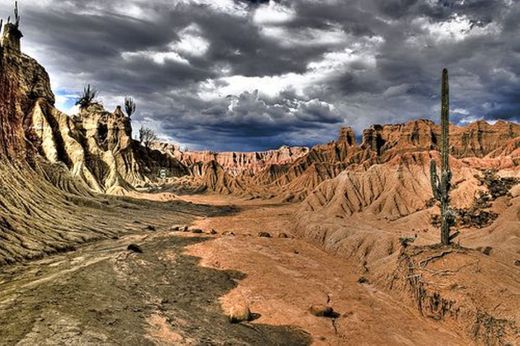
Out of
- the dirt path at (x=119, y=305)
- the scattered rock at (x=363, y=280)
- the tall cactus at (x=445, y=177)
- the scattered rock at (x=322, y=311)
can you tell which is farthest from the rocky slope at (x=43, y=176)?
the tall cactus at (x=445, y=177)

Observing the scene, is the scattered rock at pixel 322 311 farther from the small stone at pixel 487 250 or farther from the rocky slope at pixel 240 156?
the rocky slope at pixel 240 156

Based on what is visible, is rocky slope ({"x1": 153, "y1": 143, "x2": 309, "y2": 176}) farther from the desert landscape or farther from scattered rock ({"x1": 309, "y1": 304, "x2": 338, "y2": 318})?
scattered rock ({"x1": 309, "y1": 304, "x2": 338, "y2": 318})

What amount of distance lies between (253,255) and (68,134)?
1557 inches

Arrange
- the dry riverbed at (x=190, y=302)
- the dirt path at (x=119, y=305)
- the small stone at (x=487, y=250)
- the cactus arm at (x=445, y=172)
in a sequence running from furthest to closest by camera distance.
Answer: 1. the small stone at (x=487, y=250)
2. the cactus arm at (x=445, y=172)
3. the dry riverbed at (x=190, y=302)
4. the dirt path at (x=119, y=305)

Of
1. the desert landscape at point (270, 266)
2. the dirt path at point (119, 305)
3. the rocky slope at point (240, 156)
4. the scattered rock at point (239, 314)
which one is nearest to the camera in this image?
the dirt path at point (119, 305)

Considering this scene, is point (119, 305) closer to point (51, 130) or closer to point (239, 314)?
point (239, 314)

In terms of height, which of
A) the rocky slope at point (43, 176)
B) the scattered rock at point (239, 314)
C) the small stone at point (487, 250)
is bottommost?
the scattered rock at point (239, 314)

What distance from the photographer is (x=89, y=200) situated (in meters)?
32.0

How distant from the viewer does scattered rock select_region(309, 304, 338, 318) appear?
1278 cm

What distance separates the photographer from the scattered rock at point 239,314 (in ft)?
38.2

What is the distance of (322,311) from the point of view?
1278 cm

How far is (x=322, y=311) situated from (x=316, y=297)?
6.65ft

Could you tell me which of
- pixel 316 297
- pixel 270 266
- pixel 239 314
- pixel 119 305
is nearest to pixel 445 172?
pixel 316 297

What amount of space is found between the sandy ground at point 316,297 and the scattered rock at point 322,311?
206mm
